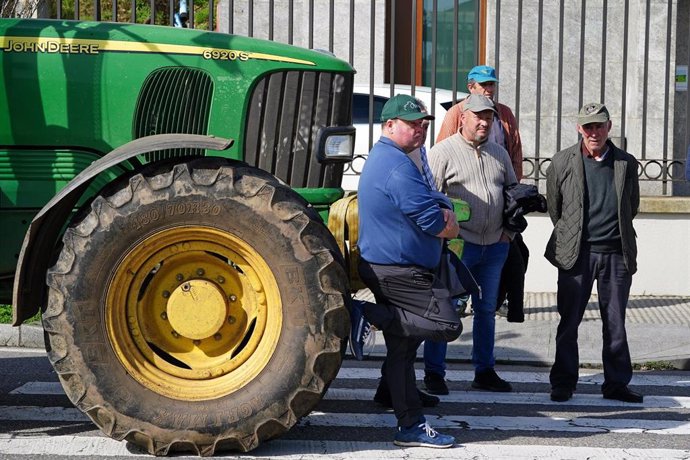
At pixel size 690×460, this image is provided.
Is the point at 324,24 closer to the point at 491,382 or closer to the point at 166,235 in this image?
the point at 491,382

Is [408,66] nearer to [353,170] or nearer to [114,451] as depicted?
[353,170]

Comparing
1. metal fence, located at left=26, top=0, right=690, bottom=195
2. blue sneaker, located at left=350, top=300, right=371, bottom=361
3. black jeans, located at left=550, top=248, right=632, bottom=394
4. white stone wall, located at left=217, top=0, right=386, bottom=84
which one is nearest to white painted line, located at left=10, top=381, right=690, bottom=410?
black jeans, located at left=550, top=248, right=632, bottom=394

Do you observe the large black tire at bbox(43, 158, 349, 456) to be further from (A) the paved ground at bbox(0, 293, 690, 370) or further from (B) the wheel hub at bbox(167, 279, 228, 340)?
(A) the paved ground at bbox(0, 293, 690, 370)

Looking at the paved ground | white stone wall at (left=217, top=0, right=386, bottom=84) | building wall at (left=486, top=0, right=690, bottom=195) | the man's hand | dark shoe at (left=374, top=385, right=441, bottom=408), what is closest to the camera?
the man's hand

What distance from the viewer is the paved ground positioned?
9266 mm

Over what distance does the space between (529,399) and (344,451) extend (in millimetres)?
1892

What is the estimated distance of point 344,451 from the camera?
6.16 meters

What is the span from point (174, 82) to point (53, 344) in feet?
4.78

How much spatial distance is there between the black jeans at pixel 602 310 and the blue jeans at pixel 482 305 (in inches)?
15.7

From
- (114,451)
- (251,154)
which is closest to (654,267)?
(251,154)

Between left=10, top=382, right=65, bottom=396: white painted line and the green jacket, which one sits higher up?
the green jacket

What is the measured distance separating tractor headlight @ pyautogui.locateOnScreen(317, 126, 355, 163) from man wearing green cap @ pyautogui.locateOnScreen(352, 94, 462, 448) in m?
0.34

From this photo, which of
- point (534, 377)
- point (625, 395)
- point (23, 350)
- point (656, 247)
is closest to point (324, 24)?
point (656, 247)

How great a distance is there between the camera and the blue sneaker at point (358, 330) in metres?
6.19
